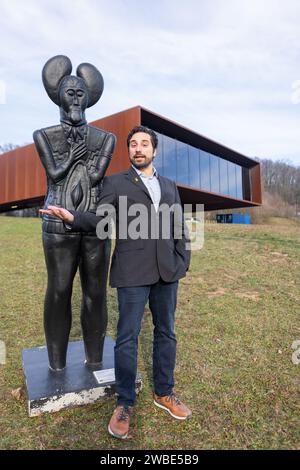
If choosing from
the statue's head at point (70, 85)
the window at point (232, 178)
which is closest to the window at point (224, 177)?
the window at point (232, 178)

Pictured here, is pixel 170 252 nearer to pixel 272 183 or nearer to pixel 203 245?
pixel 203 245

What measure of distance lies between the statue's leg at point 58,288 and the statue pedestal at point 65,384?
13cm

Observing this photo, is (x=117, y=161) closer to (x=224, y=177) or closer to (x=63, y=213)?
(x=224, y=177)

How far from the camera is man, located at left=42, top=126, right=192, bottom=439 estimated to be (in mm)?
2699

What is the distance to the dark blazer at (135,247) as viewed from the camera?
8.83 feet

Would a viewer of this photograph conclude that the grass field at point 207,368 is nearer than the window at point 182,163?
Yes

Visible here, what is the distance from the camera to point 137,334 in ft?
9.03

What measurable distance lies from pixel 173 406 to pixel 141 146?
6.80 ft

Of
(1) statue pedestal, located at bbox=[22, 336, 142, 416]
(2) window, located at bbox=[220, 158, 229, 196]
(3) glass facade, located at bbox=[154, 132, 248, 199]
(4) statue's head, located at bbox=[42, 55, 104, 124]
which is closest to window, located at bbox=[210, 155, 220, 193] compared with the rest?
(3) glass facade, located at bbox=[154, 132, 248, 199]

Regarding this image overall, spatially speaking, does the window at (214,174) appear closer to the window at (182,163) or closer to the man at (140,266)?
the window at (182,163)

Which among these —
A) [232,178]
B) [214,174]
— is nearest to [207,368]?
[214,174]

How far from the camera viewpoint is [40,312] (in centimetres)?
580
